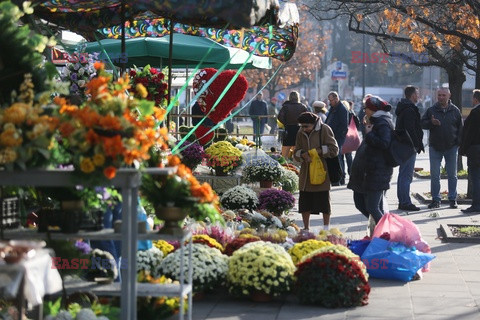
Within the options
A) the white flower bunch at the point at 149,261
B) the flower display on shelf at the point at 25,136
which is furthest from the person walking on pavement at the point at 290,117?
the flower display on shelf at the point at 25,136

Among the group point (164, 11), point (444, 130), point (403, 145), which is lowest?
point (403, 145)

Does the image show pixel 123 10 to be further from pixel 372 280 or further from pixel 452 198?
pixel 452 198

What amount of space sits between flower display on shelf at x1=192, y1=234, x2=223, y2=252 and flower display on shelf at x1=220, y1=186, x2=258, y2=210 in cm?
388

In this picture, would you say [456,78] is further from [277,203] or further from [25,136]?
[25,136]

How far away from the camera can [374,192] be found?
11.8 m

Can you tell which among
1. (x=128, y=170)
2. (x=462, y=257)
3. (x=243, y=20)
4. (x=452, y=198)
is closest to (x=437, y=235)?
(x=462, y=257)

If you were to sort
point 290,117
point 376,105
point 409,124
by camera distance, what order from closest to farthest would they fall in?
point 376,105
point 409,124
point 290,117

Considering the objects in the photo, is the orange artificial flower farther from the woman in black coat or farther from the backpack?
the backpack

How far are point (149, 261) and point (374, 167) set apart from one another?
3.56 m

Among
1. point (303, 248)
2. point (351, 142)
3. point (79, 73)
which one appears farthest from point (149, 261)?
point (351, 142)

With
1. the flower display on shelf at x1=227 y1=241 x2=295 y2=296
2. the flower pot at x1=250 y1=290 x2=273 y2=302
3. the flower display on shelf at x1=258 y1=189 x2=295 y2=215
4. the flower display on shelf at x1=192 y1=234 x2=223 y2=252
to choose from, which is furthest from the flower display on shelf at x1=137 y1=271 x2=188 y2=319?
the flower display on shelf at x1=258 y1=189 x2=295 y2=215

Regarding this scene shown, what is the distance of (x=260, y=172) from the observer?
1594 centimetres

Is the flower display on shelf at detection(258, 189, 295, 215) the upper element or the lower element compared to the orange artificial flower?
lower

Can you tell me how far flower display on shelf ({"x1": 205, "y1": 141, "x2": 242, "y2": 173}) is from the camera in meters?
16.0
